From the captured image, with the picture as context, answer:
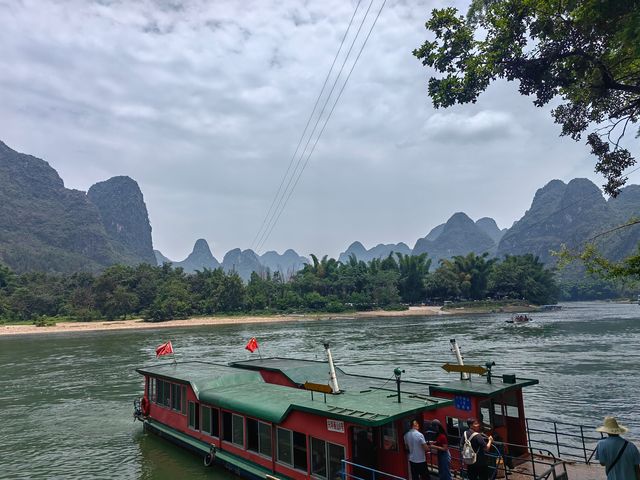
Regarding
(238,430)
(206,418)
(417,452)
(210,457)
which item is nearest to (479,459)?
(417,452)

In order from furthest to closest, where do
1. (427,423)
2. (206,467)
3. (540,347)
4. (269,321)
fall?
(269,321)
(540,347)
(206,467)
(427,423)

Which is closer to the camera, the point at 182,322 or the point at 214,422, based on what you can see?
the point at 214,422

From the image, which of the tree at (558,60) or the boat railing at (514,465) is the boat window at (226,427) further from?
the tree at (558,60)

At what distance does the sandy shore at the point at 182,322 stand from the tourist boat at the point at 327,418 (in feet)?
280

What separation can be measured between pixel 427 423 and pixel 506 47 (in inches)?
546

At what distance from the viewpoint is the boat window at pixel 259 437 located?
12.6 metres

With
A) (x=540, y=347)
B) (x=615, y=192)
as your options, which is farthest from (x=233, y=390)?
(x=540, y=347)

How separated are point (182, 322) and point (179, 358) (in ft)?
202

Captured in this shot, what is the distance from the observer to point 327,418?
10555mm

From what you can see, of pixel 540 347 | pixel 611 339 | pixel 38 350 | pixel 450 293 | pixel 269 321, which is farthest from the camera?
pixel 450 293

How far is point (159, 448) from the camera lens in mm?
17453

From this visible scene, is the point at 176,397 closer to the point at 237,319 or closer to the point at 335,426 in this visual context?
the point at 335,426

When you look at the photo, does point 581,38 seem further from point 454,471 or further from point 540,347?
point 540,347

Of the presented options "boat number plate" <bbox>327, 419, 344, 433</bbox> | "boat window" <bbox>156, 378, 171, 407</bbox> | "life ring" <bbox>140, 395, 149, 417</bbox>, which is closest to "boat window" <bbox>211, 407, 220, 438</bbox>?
"boat window" <bbox>156, 378, 171, 407</bbox>
